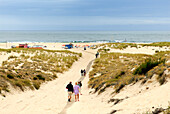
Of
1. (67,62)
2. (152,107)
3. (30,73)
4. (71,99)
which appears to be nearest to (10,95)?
(71,99)

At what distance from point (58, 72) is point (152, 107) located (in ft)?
69.8

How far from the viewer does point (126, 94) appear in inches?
408

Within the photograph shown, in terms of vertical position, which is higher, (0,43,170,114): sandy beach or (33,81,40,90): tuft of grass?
(0,43,170,114): sandy beach

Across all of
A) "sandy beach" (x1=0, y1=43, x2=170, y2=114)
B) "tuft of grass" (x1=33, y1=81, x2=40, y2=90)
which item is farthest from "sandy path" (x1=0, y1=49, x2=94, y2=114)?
"tuft of grass" (x1=33, y1=81, x2=40, y2=90)

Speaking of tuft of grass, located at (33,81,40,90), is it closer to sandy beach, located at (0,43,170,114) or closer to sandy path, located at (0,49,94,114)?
sandy beach, located at (0,43,170,114)

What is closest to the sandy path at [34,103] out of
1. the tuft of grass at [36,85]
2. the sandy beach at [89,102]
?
the sandy beach at [89,102]

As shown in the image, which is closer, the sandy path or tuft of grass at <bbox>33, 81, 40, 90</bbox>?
the sandy path

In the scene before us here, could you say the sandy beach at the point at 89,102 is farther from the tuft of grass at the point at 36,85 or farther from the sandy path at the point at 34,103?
the tuft of grass at the point at 36,85

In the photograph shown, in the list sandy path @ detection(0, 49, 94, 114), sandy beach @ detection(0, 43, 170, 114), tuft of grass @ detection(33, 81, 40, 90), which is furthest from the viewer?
tuft of grass @ detection(33, 81, 40, 90)

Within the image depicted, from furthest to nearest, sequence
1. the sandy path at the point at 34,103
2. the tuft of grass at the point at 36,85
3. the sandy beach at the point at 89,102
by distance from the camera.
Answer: the tuft of grass at the point at 36,85 → the sandy path at the point at 34,103 → the sandy beach at the point at 89,102

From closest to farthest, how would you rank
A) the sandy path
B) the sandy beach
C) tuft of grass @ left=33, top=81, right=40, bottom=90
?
the sandy beach
the sandy path
tuft of grass @ left=33, top=81, right=40, bottom=90

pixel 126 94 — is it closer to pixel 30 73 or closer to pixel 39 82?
pixel 39 82

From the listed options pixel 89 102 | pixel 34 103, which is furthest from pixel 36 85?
pixel 89 102

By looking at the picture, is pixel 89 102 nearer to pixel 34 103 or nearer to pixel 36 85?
pixel 34 103
